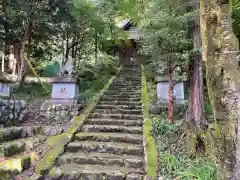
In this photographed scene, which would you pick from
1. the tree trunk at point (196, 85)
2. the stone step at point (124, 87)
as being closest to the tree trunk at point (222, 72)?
the tree trunk at point (196, 85)

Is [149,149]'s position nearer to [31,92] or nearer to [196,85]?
[196,85]

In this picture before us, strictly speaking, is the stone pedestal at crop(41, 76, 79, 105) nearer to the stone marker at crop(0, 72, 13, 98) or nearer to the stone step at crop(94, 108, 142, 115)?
the stone step at crop(94, 108, 142, 115)

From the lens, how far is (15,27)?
952 centimetres

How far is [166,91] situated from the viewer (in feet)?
24.3

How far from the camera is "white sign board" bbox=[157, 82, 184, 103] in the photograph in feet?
24.0

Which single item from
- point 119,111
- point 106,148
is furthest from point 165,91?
point 106,148

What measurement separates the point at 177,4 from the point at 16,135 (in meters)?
4.86

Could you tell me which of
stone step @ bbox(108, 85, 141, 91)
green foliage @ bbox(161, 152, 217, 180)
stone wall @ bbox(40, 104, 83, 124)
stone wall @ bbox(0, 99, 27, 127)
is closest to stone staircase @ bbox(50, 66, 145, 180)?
green foliage @ bbox(161, 152, 217, 180)

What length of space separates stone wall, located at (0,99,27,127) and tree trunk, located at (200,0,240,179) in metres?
5.90

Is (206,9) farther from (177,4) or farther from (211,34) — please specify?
(177,4)

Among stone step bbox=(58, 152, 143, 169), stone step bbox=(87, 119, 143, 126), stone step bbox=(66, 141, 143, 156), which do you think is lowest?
stone step bbox=(58, 152, 143, 169)

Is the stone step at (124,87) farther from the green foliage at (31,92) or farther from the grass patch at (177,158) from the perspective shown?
the grass patch at (177,158)

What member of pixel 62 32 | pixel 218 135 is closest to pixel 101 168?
pixel 218 135

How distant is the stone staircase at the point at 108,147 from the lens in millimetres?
4145
